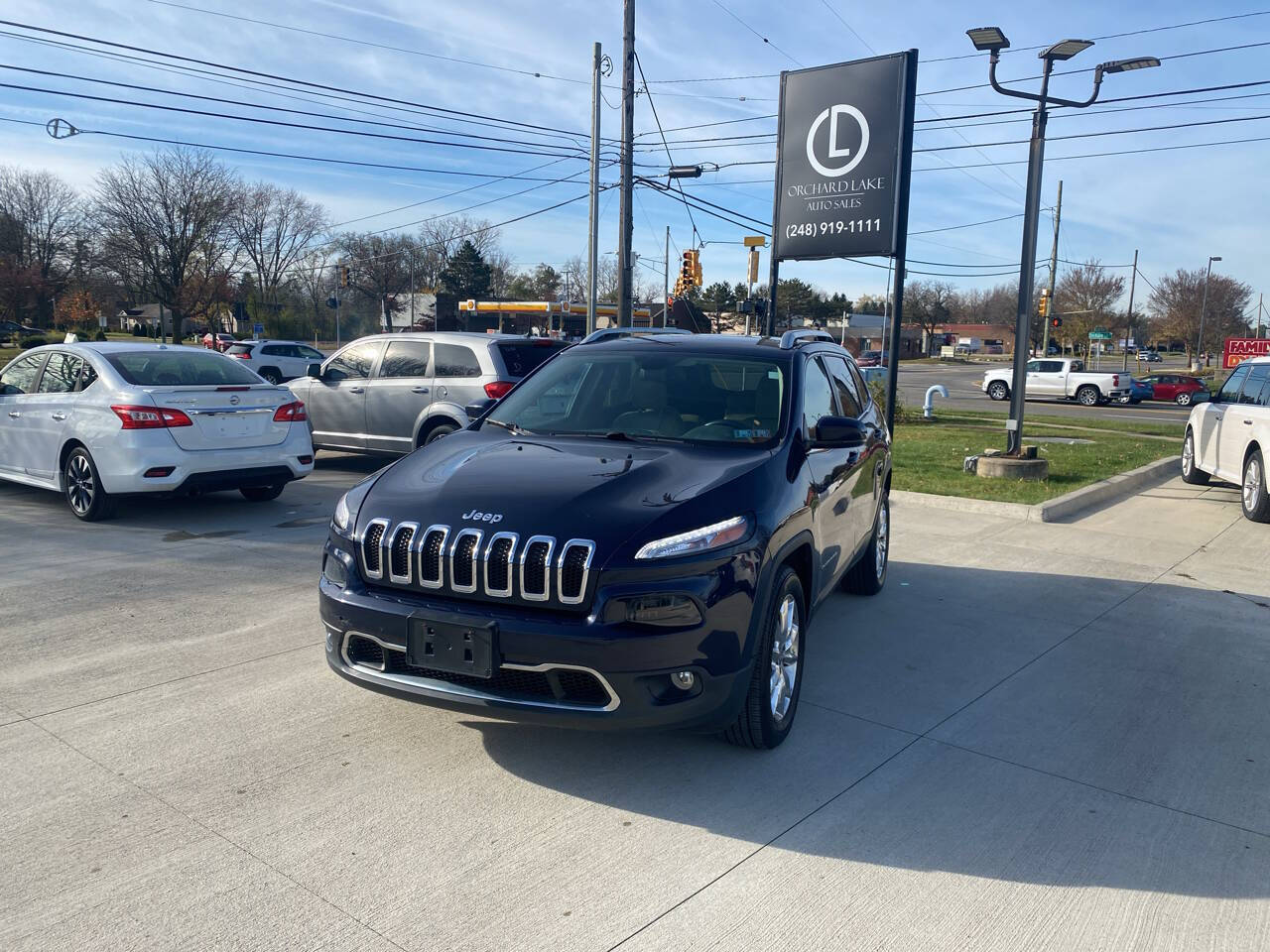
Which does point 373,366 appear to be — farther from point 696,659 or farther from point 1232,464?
point 1232,464

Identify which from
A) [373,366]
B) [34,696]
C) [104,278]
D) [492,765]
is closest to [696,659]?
[492,765]

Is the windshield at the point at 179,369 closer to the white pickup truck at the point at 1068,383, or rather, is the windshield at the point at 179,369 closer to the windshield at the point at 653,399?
the windshield at the point at 653,399

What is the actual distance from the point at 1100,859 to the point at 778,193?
43.5ft

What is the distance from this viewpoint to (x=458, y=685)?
3551 millimetres

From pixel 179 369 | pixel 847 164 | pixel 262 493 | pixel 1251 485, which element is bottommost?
pixel 262 493

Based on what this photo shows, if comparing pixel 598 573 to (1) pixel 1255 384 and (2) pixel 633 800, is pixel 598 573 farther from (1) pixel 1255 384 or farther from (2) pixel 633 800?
(1) pixel 1255 384

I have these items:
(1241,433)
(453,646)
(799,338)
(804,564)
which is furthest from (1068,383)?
(453,646)

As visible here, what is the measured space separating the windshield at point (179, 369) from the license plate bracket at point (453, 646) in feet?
20.3

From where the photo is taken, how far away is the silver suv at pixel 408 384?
10.8 metres

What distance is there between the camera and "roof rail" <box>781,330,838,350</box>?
531 centimetres

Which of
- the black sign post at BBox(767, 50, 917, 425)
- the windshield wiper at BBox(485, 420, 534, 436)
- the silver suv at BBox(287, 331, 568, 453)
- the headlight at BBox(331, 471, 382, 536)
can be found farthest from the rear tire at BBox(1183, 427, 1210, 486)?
the headlight at BBox(331, 471, 382, 536)

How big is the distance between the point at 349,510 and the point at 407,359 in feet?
25.0

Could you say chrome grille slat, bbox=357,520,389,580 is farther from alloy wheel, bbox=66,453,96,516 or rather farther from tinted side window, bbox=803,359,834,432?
alloy wheel, bbox=66,453,96,516

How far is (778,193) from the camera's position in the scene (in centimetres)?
1523
